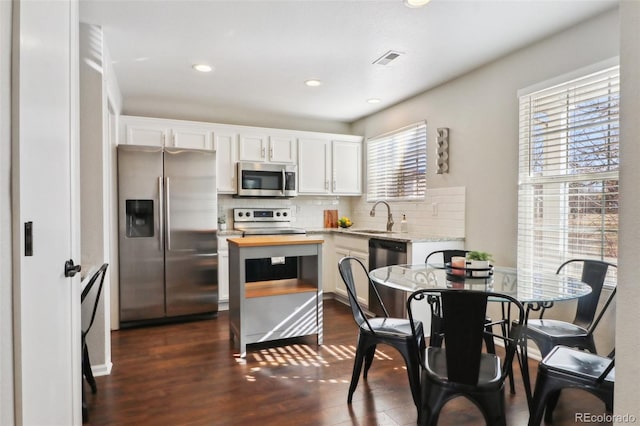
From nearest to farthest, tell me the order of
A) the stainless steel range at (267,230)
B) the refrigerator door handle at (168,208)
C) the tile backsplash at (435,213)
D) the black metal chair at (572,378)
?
the black metal chair at (572,378)
the tile backsplash at (435,213)
the refrigerator door handle at (168,208)
the stainless steel range at (267,230)

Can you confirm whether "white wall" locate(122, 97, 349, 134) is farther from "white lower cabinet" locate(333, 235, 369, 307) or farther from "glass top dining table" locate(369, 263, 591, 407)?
"glass top dining table" locate(369, 263, 591, 407)

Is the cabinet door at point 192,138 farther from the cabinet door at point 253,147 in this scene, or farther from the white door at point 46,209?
the white door at point 46,209

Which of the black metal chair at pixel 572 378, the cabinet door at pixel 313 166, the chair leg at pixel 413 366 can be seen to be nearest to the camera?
the black metal chair at pixel 572 378

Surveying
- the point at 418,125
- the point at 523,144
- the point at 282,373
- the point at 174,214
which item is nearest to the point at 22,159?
the point at 282,373

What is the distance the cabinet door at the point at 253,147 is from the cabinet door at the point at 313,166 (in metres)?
0.50

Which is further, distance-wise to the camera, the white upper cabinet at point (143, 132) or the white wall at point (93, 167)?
the white upper cabinet at point (143, 132)

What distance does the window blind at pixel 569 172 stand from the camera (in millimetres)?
2531

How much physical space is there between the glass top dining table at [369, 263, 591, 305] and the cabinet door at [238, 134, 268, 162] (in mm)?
2745

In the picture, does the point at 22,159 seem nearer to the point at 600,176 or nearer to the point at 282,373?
the point at 282,373

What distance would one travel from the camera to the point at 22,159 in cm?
104

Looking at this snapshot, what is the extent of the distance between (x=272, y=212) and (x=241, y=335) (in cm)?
227

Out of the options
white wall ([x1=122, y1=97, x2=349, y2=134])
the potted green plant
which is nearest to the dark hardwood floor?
the potted green plant

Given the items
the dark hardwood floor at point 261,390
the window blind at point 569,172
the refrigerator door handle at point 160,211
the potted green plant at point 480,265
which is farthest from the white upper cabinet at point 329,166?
the potted green plant at point 480,265

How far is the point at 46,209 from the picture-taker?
1263mm
